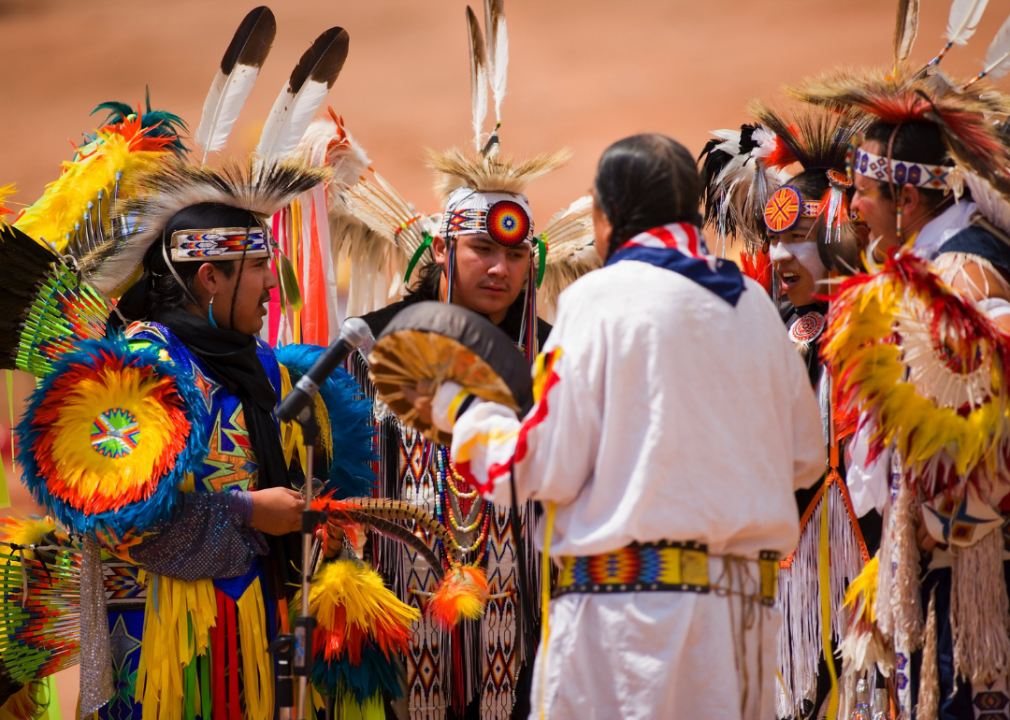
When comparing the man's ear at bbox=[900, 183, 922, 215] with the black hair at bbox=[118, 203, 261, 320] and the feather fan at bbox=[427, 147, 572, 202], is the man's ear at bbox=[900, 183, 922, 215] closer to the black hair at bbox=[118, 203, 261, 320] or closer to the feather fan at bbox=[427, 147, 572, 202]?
the feather fan at bbox=[427, 147, 572, 202]

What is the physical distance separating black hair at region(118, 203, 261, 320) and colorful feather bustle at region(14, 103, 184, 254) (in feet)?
0.71

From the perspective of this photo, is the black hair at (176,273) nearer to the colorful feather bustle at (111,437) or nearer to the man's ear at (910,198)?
the colorful feather bustle at (111,437)

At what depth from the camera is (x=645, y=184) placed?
71.2 inches

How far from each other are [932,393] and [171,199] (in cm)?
190

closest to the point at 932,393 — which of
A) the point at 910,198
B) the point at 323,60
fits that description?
the point at 910,198

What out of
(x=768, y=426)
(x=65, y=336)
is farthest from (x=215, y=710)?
(x=768, y=426)

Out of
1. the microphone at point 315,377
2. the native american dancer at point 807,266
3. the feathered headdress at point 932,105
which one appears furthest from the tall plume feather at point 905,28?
the microphone at point 315,377

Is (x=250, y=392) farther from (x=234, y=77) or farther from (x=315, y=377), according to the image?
(x=234, y=77)

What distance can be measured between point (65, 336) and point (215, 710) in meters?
0.98

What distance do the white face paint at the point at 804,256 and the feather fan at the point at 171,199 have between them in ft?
4.86

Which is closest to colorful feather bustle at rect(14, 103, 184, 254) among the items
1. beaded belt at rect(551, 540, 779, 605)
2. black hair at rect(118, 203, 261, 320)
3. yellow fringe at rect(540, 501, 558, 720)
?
black hair at rect(118, 203, 261, 320)

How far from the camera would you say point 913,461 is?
1.94 metres

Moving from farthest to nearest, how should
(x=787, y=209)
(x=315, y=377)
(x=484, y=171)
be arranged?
(x=484, y=171) < (x=787, y=209) < (x=315, y=377)

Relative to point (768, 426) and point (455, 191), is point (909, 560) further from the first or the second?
point (455, 191)
